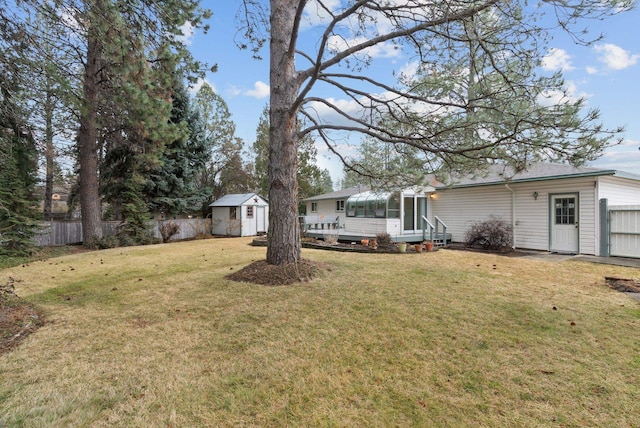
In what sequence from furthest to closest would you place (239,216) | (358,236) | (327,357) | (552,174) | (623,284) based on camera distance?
(239,216)
(358,236)
(552,174)
(623,284)
(327,357)

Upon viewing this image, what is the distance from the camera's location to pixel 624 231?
9414 millimetres

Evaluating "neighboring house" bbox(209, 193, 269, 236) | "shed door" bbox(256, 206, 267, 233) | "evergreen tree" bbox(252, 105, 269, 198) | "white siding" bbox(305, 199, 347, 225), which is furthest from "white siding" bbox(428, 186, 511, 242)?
"evergreen tree" bbox(252, 105, 269, 198)

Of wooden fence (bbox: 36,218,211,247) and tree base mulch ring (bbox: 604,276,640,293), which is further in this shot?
wooden fence (bbox: 36,218,211,247)

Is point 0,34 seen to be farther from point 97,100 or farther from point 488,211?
point 488,211

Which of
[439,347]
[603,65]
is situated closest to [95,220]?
[439,347]

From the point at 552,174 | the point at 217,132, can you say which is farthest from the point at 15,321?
the point at 217,132

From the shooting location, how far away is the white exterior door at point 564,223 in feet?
34.0

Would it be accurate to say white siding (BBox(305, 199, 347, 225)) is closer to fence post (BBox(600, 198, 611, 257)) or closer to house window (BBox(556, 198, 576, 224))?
A: house window (BBox(556, 198, 576, 224))

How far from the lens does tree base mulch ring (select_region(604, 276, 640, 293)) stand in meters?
5.71

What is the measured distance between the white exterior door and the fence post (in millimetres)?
636

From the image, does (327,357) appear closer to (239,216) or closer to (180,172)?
(239,216)

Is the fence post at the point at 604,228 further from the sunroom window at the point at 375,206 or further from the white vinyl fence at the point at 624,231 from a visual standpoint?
the sunroom window at the point at 375,206

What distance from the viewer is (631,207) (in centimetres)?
923

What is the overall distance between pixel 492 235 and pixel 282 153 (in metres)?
9.05
